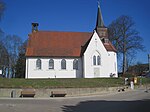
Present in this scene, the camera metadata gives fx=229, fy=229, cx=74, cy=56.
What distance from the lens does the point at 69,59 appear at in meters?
48.1

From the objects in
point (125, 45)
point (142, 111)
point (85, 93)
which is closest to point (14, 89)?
point (85, 93)

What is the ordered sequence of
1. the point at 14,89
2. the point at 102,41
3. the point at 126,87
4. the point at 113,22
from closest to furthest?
the point at 14,89, the point at 126,87, the point at 102,41, the point at 113,22

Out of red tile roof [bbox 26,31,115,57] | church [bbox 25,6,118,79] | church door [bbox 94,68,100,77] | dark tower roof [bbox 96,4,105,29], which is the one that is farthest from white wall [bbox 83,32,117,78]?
dark tower roof [bbox 96,4,105,29]

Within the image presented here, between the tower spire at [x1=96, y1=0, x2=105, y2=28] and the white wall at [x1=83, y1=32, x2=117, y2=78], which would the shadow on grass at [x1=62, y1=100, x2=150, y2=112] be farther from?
the tower spire at [x1=96, y1=0, x2=105, y2=28]

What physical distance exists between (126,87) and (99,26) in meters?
22.5

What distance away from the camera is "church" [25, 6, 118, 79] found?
152 feet

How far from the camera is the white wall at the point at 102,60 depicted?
46281 millimetres

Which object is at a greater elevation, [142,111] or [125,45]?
[125,45]

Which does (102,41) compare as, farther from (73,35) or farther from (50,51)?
(50,51)

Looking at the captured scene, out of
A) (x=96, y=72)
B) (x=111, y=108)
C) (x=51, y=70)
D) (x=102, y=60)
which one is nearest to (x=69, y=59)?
(x=51, y=70)

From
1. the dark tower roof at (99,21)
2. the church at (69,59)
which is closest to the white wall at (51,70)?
the church at (69,59)

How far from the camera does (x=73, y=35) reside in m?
53.1

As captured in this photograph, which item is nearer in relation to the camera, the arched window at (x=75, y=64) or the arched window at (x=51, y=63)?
the arched window at (x=51, y=63)

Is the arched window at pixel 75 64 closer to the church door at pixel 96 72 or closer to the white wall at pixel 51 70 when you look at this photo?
the white wall at pixel 51 70
